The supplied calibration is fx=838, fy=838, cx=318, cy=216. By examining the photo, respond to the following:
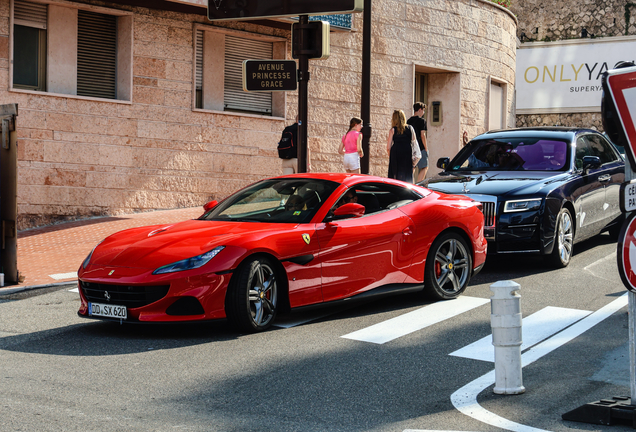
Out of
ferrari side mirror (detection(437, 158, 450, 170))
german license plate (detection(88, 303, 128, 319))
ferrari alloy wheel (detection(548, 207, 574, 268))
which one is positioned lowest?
german license plate (detection(88, 303, 128, 319))

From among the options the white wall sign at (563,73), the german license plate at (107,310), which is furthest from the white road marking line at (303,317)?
the white wall sign at (563,73)

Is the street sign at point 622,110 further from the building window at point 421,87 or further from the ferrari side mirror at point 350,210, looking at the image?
the building window at point 421,87

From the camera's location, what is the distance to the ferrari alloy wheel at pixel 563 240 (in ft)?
33.0

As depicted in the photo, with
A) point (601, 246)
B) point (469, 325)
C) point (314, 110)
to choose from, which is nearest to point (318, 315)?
point (469, 325)

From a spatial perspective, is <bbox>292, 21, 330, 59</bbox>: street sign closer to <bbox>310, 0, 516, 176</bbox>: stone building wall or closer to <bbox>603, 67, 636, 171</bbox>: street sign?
<bbox>603, 67, 636, 171</bbox>: street sign

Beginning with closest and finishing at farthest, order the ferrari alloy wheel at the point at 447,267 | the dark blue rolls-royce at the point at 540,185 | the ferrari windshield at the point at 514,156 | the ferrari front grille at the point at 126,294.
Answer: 1. the ferrari front grille at the point at 126,294
2. the ferrari alloy wheel at the point at 447,267
3. the dark blue rolls-royce at the point at 540,185
4. the ferrari windshield at the point at 514,156

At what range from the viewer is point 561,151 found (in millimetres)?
11078

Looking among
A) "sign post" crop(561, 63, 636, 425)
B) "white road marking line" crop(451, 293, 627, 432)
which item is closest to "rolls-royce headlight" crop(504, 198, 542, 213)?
"white road marking line" crop(451, 293, 627, 432)

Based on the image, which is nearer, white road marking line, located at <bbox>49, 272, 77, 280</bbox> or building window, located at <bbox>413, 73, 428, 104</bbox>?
white road marking line, located at <bbox>49, 272, 77, 280</bbox>

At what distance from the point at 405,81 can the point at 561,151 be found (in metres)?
10.8

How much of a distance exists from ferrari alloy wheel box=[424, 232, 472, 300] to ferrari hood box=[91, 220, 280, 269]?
6.07 ft

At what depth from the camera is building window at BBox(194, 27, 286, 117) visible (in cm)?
1753

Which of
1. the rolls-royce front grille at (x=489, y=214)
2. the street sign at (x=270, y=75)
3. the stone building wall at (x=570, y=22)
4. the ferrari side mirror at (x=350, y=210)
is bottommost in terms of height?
the rolls-royce front grille at (x=489, y=214)

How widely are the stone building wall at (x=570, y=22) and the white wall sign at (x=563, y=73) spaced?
0.41 m
